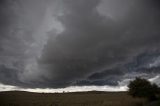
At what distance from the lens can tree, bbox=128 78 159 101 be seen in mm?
57312

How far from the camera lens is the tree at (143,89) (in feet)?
188

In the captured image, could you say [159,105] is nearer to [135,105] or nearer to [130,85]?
[135,105]

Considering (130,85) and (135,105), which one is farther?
(130,85)

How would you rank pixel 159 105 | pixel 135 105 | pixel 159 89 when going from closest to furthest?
pixel 159 105
pixel 135 105
pixel 159 89

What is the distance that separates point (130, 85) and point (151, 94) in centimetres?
609

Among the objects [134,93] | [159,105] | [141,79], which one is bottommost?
[159,105]

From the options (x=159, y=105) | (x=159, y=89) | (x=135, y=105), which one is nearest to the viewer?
(x=159, y=105)

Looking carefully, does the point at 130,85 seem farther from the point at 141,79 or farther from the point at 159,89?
the point at 159,89

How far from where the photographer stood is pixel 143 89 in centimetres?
5775

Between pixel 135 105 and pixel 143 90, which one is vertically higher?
pixel 143 90

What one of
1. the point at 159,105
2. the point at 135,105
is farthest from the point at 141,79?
the point at 159,105

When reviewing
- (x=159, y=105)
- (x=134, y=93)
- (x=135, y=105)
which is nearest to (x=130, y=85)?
(x=134, y=93)

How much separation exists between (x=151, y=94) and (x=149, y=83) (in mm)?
3765

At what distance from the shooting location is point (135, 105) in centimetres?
5438
